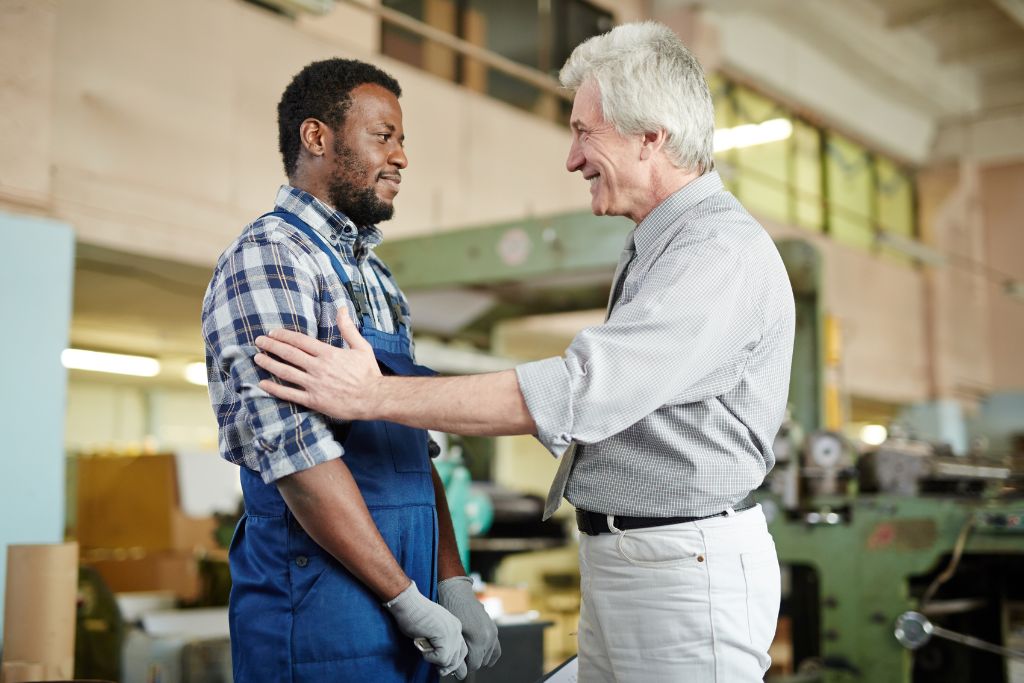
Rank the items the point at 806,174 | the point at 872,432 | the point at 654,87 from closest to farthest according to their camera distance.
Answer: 1. the point at 654,87
2. the point at 806,174
3. the point at 872,432

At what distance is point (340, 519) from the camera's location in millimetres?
1601

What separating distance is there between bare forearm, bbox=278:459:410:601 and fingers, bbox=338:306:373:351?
0.59 ft

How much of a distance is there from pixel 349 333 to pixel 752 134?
35.6 feet

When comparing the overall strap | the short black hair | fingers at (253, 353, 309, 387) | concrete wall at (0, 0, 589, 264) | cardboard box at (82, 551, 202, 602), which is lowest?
cardboard box at (82, 551, 202, 602)

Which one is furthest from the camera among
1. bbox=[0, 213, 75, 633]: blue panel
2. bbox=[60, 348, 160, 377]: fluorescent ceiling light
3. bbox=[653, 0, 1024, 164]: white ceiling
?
bbox=[653, 0, 1024, 164]: white ceiling

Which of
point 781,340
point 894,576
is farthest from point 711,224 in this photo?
point 894,576

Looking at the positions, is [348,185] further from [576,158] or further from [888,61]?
[888,61]

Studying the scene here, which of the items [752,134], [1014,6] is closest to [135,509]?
[752,134]

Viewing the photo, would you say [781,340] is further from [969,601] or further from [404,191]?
[404,191]

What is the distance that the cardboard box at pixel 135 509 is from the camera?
18.1 feet

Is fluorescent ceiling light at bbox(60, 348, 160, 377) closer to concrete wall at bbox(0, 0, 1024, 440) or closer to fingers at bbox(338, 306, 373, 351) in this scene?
concrete wall at bbox(0, 0, 1024, 440)

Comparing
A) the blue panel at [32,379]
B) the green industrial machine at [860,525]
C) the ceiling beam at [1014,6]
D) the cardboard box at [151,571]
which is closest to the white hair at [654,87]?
the green industrial machine at [860,525]

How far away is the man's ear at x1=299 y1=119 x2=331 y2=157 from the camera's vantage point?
1.89 m

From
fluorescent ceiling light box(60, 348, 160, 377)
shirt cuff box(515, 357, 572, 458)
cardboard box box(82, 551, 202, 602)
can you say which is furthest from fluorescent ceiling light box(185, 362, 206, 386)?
shirt cuff box(515, 357, 572, 458)
